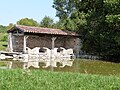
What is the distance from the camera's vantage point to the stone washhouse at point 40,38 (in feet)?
113

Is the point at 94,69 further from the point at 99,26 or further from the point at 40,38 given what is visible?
the point at 40,38

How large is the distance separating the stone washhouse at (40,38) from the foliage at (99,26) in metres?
1.34

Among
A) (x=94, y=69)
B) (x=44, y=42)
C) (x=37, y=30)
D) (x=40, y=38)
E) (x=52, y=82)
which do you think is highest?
(x=37, y=30)

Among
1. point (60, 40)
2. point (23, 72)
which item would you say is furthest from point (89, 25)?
point (23, 72)

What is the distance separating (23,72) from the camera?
14.3 m

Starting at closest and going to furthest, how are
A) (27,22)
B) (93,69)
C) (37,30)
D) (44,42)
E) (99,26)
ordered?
(93,69) → (99,26) → (37,30) → (44,42) → (27,22)

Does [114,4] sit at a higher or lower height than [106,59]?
higher

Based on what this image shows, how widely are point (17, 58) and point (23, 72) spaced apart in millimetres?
14385

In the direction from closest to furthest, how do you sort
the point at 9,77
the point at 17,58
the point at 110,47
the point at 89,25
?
1. the point at 9,77
2. the point at 17,58
3. the point at 110,47
4. the point at 89,25

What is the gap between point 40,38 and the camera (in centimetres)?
3803

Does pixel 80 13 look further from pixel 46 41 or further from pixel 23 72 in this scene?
pixel 23 72

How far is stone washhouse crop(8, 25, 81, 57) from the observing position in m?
34.3

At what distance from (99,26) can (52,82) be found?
21.9 meters

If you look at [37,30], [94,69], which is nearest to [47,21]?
[37,30]
